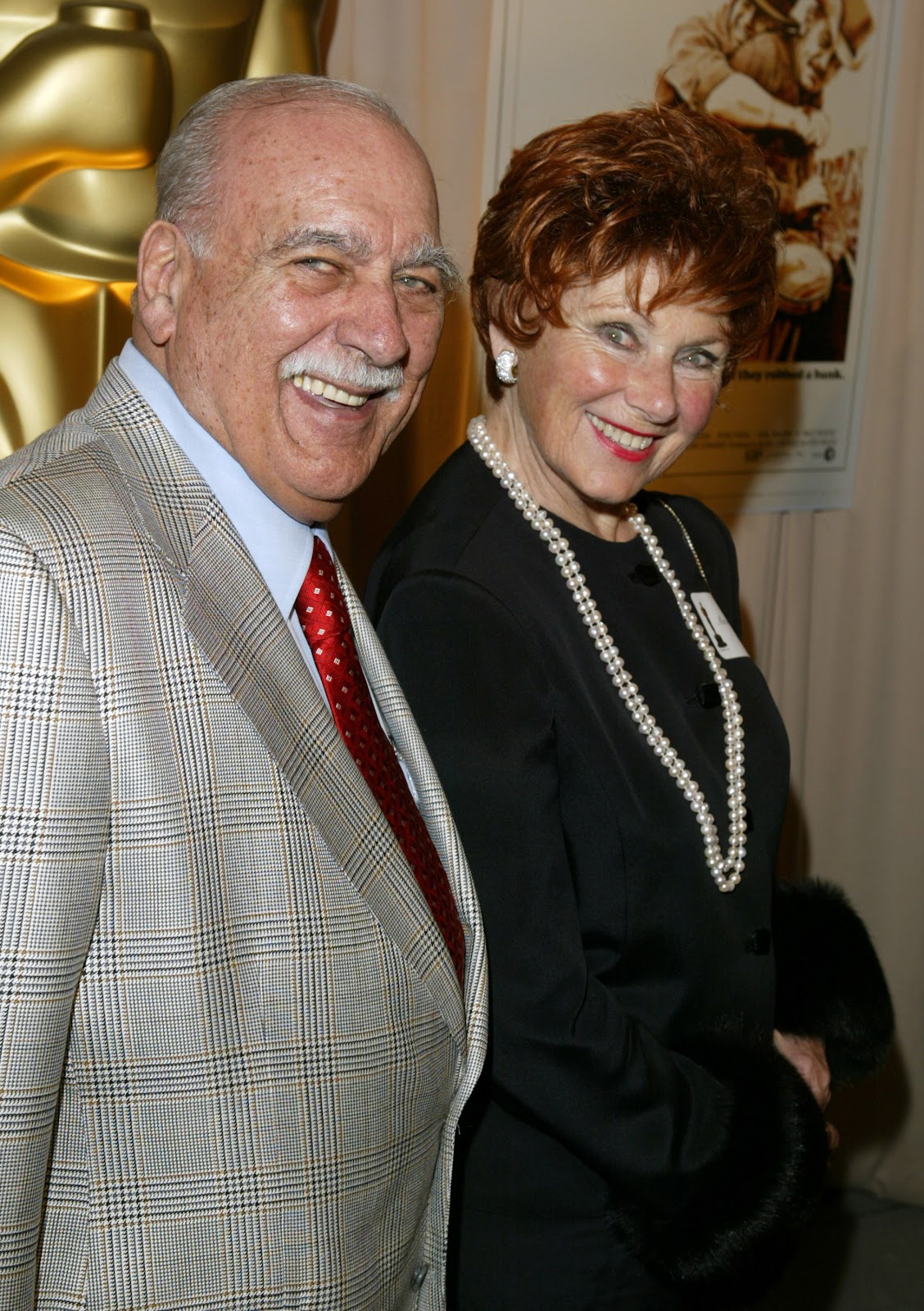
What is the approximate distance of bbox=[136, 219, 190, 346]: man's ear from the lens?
115 centimetres

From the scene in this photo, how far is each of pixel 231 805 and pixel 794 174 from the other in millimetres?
2398

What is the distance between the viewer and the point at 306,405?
1.14 meters

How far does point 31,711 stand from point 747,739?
1.01m

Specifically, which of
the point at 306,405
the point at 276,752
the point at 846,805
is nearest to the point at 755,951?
the point at 276,752

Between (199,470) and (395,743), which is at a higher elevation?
(199,470)

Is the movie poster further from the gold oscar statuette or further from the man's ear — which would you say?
the man's ear

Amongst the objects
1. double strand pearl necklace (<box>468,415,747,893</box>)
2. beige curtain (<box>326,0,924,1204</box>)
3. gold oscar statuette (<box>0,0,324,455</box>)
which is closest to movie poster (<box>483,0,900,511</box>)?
beige curtain (<box>326,0,924,1204</box>)

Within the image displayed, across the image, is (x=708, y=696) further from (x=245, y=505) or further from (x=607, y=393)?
(x=245, y=505)

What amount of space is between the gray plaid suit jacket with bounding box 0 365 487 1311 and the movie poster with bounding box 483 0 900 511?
1.76 metres

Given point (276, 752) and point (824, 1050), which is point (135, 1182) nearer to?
point (276, 752)

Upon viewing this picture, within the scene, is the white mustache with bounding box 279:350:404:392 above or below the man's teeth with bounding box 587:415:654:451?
above

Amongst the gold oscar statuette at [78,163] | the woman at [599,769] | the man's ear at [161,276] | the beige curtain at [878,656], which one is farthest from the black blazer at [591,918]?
the beige curtain at [878,656]

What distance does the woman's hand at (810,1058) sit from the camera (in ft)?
5.66

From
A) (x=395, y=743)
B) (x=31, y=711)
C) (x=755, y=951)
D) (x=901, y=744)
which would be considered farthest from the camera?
(x=901, y=744)
